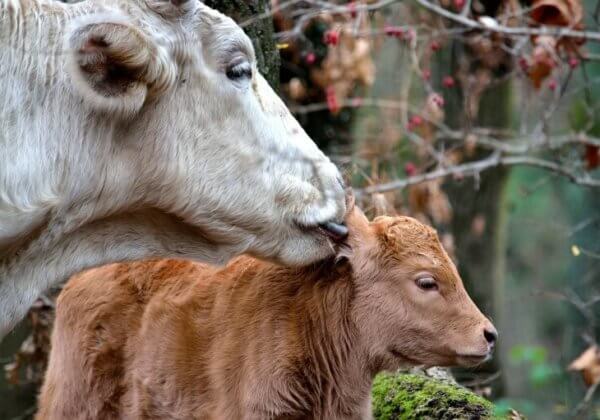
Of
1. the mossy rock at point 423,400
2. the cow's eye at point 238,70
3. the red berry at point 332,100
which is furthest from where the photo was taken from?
the red berry at point 332,100

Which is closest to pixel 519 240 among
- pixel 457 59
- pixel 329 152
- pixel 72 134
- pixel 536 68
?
pixel 457 59

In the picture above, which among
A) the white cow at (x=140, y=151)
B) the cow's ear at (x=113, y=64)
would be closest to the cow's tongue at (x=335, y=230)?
the white cow at (x=140, y=151)

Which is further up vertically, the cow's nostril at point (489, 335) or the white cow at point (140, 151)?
the white cow at point (140, 151)

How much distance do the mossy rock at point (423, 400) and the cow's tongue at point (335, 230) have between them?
1123mm

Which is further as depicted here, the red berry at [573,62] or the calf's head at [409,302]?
the red berry at [573,62]

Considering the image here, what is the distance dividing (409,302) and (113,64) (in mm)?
1639

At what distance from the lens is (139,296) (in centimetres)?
550

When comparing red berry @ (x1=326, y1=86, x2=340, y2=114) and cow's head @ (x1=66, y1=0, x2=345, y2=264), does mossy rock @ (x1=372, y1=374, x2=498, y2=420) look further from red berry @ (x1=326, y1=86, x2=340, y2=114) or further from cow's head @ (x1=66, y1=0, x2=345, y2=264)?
red berry @ (x1=326, y1=86, x2=340, y2=114)

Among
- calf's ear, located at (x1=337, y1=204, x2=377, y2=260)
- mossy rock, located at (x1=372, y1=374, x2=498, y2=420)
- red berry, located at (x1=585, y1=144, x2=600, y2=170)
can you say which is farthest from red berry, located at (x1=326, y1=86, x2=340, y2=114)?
calf's ear, located at (x1=337, y1=204, x2=377, y2=260)

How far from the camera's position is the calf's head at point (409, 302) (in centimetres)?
487

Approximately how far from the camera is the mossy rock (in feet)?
17.9

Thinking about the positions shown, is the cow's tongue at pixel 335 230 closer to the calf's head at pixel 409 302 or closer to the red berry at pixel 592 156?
the calf's head at pixel 409 302

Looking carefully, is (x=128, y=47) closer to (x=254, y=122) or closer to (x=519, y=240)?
(x=254, y=122)

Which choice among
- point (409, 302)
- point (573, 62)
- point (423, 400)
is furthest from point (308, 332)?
point (573, 62)
